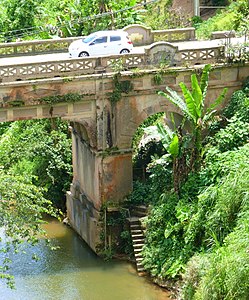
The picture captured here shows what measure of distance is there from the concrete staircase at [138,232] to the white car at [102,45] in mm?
6032

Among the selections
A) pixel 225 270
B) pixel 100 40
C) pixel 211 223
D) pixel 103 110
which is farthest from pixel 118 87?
pixel 225 270

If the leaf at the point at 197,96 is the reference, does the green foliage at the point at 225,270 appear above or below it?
below

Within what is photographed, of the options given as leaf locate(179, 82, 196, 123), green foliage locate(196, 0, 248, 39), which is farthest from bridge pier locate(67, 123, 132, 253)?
green foliage locate(196, 0, 248, 39)

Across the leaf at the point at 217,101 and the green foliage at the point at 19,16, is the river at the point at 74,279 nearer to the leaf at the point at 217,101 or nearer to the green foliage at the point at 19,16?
the leaf at the point at 217,101

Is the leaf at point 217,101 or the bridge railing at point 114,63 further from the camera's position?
the bridge railing at point 114,63

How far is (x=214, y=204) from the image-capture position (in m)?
26.2

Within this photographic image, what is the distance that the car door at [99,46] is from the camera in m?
32.5

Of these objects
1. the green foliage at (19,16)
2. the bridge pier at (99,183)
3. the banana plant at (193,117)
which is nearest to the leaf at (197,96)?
the banana plant at (193,117)

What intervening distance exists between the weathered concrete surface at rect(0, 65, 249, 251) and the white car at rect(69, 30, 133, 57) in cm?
279

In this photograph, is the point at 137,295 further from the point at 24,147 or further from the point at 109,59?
the point at 24,147

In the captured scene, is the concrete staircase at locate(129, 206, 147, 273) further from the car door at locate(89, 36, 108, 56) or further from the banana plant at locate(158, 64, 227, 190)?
the car door at locate(89, 36, 108, 56)

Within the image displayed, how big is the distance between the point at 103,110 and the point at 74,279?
578 cm

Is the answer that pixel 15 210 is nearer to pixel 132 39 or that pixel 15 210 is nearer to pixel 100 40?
pixel 100 40

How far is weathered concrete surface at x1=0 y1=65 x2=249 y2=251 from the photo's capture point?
96.6 feet
